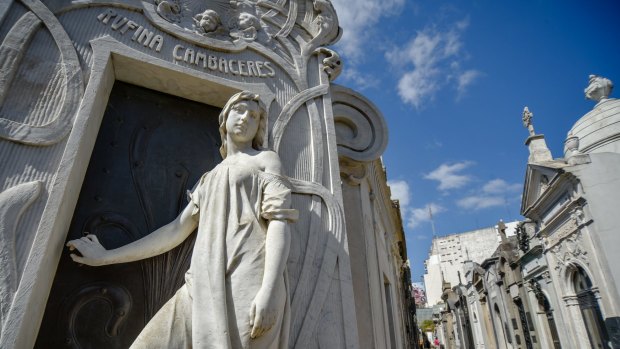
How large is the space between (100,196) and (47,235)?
74 centimetres

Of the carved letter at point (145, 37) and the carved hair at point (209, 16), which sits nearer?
the carved letter at point (145, 37)

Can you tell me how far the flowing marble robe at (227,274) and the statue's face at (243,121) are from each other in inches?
14.5

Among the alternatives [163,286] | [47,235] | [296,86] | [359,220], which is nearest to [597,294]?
[359,220]

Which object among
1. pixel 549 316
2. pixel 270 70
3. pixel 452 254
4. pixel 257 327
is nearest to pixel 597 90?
pixel 549 316

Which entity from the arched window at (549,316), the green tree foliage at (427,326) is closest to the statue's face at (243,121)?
the arched window at (549,316)

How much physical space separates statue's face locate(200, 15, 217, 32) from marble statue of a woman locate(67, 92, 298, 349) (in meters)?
1.38

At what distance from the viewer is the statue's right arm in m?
2.34

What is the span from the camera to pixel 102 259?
2.34 metres

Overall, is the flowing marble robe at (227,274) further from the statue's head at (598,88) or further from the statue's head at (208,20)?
the statue's head at (598,88)

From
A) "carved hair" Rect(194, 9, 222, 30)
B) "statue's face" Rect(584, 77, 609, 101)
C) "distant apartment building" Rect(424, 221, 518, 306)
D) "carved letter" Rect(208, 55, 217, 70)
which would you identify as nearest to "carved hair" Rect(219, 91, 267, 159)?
"carved letter" Rect(208, 55, 217, 70)

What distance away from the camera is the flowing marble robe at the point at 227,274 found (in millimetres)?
1843

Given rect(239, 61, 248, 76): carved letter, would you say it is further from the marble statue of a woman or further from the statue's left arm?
the statue's left arm

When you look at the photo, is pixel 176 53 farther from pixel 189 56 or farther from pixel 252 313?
pixel 252 313

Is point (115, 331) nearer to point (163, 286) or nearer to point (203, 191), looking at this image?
point (163, 286)
